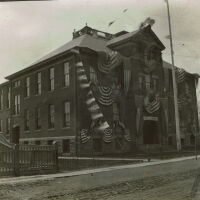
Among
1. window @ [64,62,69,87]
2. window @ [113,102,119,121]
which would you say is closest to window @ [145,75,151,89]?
window @ [113,102,119,121]

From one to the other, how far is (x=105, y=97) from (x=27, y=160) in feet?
33.9

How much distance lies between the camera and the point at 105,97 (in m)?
22.7

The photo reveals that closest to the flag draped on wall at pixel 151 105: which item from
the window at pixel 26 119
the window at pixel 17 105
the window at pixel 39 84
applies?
the window at pixel 39 84

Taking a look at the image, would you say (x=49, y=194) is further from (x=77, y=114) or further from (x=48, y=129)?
(x=48, y=129)

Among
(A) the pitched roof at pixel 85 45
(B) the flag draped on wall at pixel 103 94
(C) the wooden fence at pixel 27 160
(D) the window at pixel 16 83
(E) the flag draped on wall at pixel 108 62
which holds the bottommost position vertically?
(C) the wooden fence at pixel 27 160

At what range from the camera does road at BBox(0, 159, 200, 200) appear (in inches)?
319

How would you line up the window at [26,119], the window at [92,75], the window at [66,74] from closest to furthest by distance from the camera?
the window at [92,75] → the window at [66,74] → the window at [26,119]

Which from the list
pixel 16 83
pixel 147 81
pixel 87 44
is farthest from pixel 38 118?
pixel 147 81

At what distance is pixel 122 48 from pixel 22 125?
13.4m

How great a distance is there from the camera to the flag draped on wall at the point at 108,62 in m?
20.5

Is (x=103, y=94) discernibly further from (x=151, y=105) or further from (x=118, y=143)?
(x=118, y=143)

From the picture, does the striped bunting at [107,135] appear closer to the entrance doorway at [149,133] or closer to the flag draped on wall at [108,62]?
the entrance doorway at [149,133]

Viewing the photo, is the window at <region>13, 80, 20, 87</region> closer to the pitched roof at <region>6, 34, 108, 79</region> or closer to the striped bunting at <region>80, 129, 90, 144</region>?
the pitched roof at <region>6, 34, 108, 79</region>

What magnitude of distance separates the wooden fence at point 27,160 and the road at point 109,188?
72.6 inches
